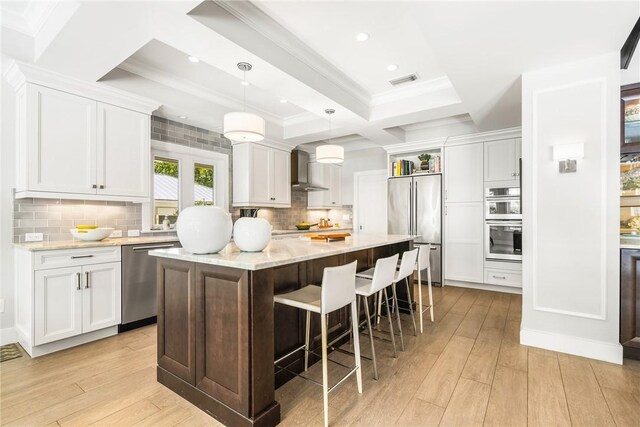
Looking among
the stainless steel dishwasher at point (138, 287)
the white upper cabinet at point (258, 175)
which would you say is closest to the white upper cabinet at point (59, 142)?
the stainless steel dishwasher at point (138, 287)

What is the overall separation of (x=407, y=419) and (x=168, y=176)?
4.03 m

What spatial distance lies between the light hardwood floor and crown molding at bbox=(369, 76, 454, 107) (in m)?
2.90

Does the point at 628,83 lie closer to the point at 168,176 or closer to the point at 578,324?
the point at 578,324

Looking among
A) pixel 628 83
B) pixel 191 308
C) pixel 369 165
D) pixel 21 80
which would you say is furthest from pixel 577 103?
pixel 21 80

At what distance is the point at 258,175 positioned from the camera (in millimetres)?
5094

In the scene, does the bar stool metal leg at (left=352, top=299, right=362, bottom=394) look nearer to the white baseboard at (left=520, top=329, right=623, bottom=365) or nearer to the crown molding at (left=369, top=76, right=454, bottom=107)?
the white baseboard at (left=520, top=329, right=623, bottom=365)

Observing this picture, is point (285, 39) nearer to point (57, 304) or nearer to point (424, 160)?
point (57, 304)

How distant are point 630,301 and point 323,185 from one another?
5067mm

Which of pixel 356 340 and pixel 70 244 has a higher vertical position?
pixel 70 244

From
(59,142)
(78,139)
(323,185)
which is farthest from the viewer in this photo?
(323,185)

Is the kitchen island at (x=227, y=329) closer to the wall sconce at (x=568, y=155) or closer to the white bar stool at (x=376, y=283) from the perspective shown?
the white bar stool at (x=376, y=283)

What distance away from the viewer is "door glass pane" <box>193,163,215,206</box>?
461 centimetres

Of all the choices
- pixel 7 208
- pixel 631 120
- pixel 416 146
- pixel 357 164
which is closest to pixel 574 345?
pixel 631 120

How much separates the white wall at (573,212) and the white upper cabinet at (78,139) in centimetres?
403
